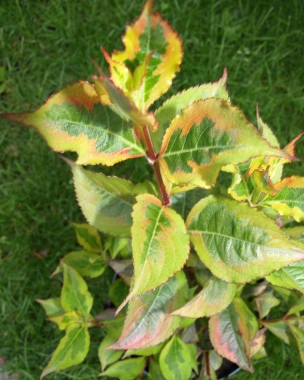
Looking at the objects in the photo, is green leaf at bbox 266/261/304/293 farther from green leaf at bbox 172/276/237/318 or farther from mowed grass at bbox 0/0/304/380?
mowed grass at bbox 0/0/304/380

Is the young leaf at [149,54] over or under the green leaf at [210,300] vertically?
over

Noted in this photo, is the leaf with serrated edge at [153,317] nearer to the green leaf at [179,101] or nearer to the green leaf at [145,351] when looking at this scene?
the green leaf at [145,351]

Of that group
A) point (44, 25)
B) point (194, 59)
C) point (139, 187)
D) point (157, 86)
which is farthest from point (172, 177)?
point (44, 25)

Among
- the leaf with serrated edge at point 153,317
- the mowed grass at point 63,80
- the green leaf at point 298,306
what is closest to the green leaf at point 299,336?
the green leaf at point 298,306

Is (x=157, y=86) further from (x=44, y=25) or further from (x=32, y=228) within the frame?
(x=44, y=25)

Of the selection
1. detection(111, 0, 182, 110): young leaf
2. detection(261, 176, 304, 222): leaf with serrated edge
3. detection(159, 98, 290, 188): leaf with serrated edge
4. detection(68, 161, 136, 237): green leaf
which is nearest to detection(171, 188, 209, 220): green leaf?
detection(68, 161, 136, 237): green leaf
